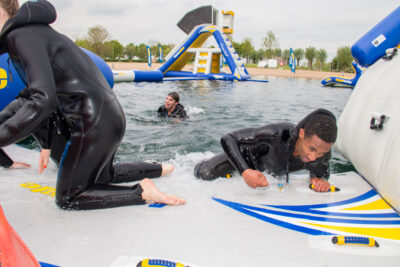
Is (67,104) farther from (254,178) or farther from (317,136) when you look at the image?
(317,136)

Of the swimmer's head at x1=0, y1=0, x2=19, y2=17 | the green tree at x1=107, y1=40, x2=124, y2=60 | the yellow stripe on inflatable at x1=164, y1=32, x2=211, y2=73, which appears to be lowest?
the swimmer's head at x1=0, y1=0, x2=19, y2=17

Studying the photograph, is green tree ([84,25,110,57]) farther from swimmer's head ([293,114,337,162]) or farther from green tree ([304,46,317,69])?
swimmer's head ([293,114,337,162])

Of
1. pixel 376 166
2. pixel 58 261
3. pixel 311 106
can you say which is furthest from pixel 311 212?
pixel 311 106

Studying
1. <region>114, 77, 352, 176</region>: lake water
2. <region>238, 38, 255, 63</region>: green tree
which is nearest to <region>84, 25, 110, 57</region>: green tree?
<region>238, 38, 255, 63</region>: green tree

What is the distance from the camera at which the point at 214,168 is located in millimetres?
2656

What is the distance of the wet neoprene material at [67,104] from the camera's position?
149 centimetres

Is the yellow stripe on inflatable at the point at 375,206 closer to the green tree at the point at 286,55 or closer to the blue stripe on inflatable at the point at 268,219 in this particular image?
the blue stripe on inflatable at the point at 268,219

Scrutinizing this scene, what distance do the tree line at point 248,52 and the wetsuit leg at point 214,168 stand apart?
141ft

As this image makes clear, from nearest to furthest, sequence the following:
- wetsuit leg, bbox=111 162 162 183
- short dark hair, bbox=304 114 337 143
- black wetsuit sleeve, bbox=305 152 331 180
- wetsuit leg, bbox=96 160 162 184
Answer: short dark hair, bbox=304 114 337 143 → wetsuit leg, bbox=96 160 162 184 → wetsuit leg, bbox=111 162 162 183 → black wetsuit sleeve, bbox=305 152 331 180

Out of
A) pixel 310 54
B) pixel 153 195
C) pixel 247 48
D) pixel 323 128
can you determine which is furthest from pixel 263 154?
pixel 247 48

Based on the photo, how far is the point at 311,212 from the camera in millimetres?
2064

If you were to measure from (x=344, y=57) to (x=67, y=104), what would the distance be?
45.3 meters

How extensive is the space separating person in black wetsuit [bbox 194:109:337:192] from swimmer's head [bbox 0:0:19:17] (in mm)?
1547

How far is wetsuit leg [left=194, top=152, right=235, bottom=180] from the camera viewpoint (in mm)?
2633
